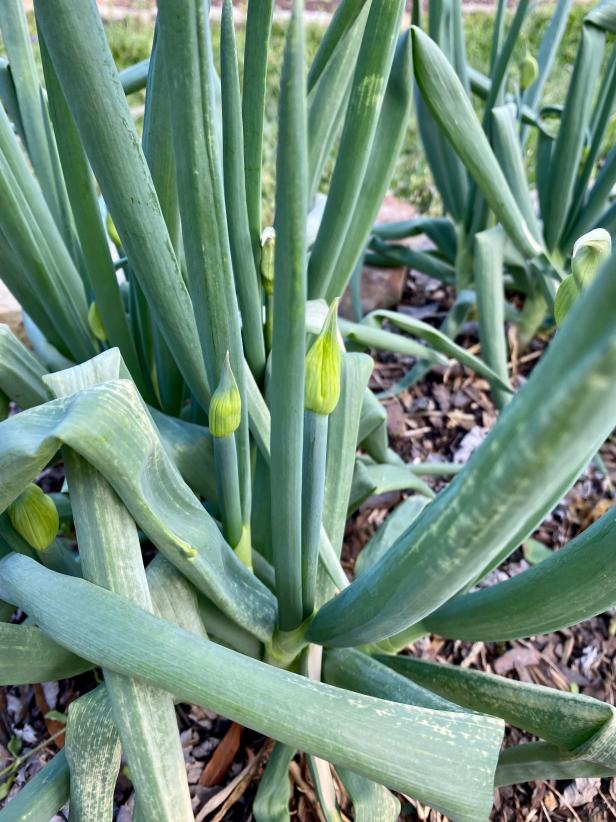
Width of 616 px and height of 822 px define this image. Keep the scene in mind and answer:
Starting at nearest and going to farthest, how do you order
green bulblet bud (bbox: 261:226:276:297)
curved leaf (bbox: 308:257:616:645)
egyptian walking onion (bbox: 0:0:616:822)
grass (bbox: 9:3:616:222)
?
1. curved leaf (bbox: 308:257:616:645)
2. egyptian walking onion (bbox: 0:0:616:822)
3. green bulblet bud (bbox: 261:226:276:297)
4. grass (bbox: 9:3:616:222)

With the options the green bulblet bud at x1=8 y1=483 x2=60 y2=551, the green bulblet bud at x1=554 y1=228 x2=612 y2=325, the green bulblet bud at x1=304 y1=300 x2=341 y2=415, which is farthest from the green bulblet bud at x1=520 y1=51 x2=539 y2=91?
the green bulblet bud at x1=8 y1=483 x2=60 y2=551

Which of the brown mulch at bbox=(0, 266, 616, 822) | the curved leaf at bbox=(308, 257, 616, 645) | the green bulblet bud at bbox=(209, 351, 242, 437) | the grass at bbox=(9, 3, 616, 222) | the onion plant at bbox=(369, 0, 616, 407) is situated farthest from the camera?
→ the grass at bbox=(9, 3, 616, 222)

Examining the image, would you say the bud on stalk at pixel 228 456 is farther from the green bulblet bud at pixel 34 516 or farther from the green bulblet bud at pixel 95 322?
the green bulblet bud at pixel 95 322

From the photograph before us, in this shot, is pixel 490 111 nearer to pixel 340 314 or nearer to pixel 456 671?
pixel 340 314

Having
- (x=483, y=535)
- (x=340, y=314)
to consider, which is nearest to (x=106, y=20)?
(x=340, y=314)

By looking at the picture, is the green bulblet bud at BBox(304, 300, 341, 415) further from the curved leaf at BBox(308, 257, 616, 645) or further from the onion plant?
the onion plant

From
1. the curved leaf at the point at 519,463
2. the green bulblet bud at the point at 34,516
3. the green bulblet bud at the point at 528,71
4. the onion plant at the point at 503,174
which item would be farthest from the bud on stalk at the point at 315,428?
the green bulblet bud at the point at 528,71

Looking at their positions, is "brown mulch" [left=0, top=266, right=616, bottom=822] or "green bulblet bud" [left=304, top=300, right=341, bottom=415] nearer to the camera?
"green bulblet bud" [left=304, top=300, right=341, bottom=415]
